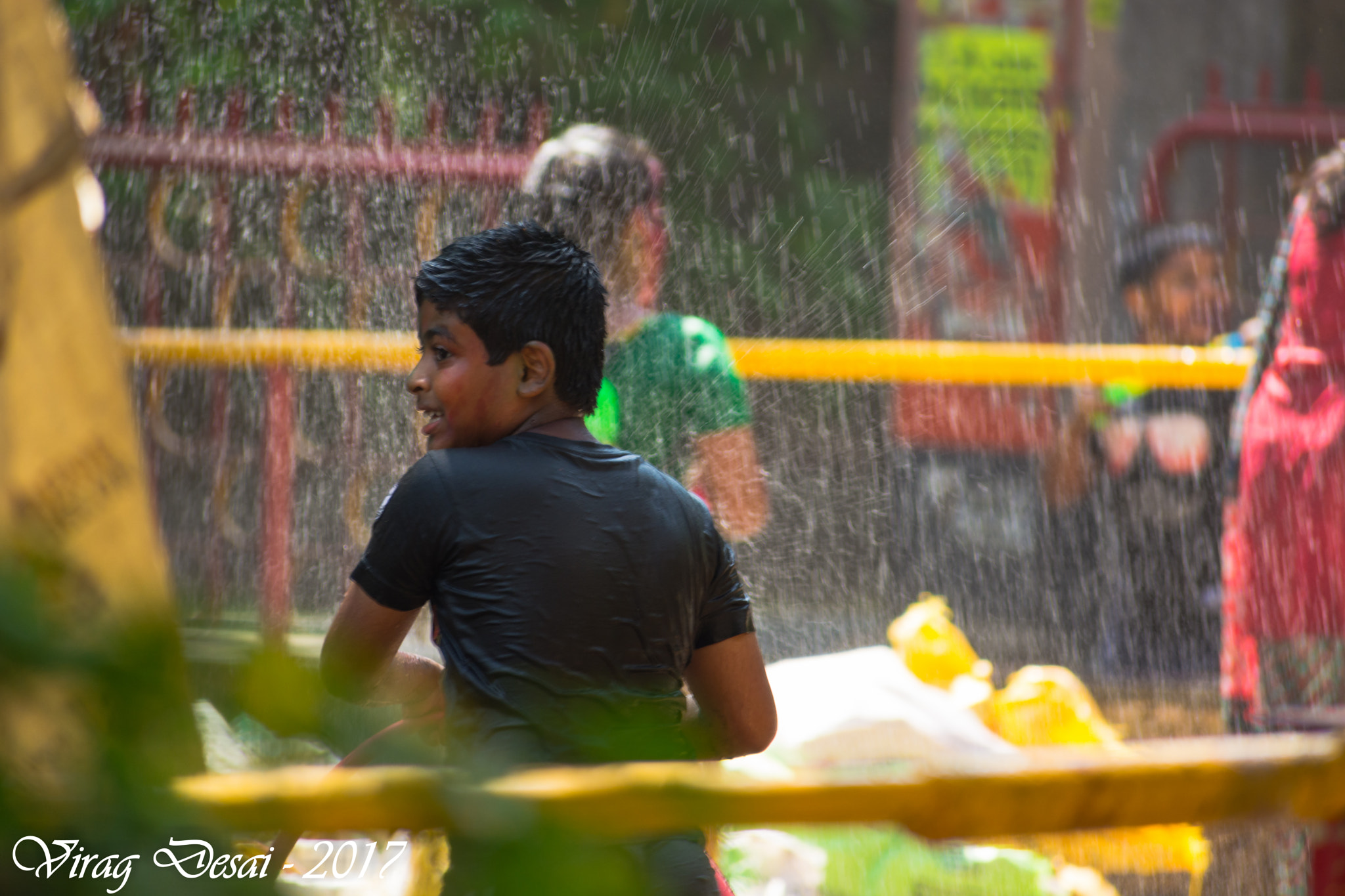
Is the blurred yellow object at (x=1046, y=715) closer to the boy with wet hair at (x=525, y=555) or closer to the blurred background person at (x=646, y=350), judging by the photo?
the blurred background person at (x=646, y=350)

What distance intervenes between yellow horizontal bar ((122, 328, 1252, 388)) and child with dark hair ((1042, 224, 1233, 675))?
0.44 metres

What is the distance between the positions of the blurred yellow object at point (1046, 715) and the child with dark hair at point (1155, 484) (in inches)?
55.7

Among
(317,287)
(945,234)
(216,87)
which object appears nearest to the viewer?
(317,287)

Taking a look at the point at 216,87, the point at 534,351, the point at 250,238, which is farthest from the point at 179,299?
the point at 534,351

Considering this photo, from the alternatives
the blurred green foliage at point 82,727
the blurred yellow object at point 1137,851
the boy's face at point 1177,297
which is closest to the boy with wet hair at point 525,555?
the blurred green foliage at point 82,727

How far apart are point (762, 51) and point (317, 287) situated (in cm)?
366

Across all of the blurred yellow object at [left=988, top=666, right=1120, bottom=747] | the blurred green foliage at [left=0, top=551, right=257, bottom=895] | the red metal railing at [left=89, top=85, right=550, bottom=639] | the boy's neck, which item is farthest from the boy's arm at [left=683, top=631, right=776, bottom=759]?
the red metal railing at [left=89, top=85, right=550, bottom=639]

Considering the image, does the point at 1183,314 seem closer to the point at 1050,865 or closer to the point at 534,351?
the point at 1050,865

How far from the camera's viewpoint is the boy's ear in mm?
1623

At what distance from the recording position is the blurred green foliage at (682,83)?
253 inches

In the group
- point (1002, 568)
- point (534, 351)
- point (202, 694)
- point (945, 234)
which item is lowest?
point (1002, 568)

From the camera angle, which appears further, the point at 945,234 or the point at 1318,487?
the point at 945,234

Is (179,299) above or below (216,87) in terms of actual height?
below

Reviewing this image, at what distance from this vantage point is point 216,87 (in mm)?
6363
